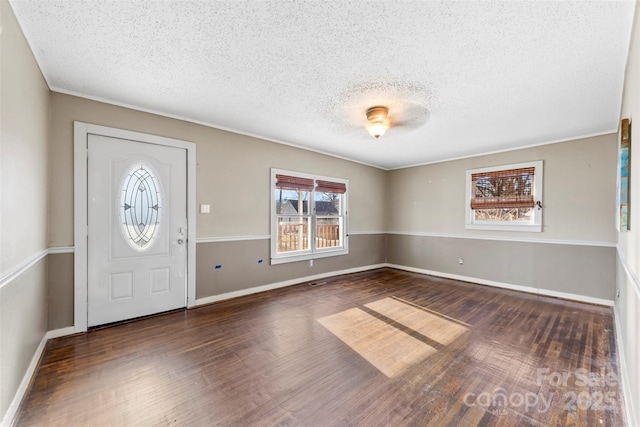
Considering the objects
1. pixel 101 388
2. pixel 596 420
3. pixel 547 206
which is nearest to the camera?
pixel 596 420

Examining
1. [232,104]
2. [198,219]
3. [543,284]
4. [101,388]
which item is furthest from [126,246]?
[543,284]

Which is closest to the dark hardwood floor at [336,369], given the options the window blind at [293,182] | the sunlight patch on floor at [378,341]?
the sunlight patch on floor at [378,341]

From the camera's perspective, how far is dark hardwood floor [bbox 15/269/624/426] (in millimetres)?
1722

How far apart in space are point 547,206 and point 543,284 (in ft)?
4.14

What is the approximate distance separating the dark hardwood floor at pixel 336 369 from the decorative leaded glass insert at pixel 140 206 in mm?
990

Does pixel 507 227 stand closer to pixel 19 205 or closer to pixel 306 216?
pixel 306 216

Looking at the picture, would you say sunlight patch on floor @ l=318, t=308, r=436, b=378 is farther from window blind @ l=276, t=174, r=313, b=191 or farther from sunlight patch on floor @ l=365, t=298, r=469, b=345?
window blind @ l=276, t=174, r=313, b=191

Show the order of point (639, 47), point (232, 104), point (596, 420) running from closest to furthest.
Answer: point (639, 47) < point (596, 420) < point (232, 104)

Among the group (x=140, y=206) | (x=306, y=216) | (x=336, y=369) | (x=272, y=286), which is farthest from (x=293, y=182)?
(x=336, y=369)

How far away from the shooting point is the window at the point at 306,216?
4660 millimetres

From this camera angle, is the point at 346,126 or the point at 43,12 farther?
the point at 346,126

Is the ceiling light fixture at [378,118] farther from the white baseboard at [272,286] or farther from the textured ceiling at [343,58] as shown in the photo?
the white baseboard at [272,286]

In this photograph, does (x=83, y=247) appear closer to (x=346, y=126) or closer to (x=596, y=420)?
(x=346, y=126)

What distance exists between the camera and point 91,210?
2939 millimetres
